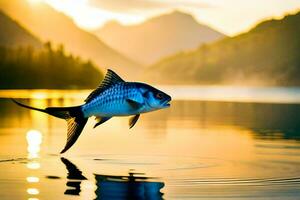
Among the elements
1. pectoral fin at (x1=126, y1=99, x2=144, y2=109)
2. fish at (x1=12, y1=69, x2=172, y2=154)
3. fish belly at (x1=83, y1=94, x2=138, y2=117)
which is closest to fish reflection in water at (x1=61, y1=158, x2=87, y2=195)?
fish at (x1=12, y1=69, x2=172, y2=154)

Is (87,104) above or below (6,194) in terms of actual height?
above

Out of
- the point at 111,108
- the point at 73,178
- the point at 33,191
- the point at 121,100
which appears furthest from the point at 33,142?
the point at 121,100

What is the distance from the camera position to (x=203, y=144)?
2811 centimetres

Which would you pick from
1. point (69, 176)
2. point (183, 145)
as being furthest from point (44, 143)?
point (69, 176)

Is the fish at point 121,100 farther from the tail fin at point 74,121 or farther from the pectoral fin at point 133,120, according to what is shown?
the pectoral fin at point 133,120

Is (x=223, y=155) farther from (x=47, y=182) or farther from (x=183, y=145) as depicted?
(x=47, y=182)

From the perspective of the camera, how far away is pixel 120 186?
16469 mm

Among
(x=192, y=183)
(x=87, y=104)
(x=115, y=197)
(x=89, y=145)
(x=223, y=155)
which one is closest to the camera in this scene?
(x=115, y=197)

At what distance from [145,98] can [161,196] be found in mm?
1761

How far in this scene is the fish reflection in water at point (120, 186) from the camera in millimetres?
15195

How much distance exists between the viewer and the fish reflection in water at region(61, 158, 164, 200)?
15.2m

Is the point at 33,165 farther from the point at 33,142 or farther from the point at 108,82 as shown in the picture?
the point at 33,142

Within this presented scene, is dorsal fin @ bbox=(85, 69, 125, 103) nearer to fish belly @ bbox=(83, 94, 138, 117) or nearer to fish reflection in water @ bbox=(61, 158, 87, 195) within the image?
fish belly @ bbox=(83, 94, 138, 117)

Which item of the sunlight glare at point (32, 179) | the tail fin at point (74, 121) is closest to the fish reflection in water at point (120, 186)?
the sunlight glare at point (32, 179)
